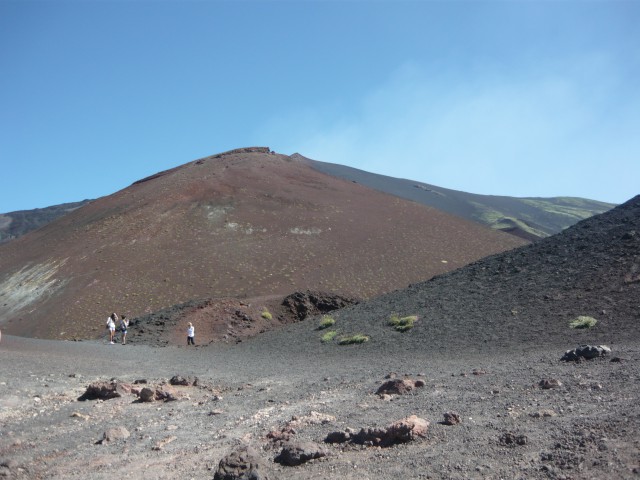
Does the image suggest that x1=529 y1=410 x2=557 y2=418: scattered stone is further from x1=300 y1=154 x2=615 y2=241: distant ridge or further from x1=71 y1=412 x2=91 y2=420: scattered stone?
x1=300 y1=154 x2=615 y2=241: distant ridge

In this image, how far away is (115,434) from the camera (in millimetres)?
8094

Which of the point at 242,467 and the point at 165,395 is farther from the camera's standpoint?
the point at 165,395

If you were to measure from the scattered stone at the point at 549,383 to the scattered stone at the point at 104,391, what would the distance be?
288 inches

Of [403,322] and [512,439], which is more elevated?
[512,439]

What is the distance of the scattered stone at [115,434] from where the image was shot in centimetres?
797

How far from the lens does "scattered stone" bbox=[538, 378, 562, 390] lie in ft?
26.4

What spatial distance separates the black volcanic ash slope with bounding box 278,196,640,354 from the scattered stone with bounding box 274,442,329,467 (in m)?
8.95

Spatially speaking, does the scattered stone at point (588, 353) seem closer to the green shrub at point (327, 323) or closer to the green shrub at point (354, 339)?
the green shrub at point (354, 339)

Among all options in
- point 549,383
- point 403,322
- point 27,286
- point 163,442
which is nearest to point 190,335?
point 403,322

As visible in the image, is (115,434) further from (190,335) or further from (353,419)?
(190,335)

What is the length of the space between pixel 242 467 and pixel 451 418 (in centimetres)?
254

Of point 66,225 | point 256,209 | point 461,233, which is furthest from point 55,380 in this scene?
point 66,225

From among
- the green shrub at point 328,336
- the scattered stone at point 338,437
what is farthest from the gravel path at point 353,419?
the green shrub at point 328,336

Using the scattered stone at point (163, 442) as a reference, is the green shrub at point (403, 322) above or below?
above
